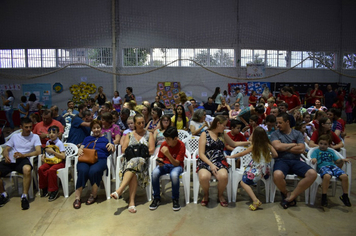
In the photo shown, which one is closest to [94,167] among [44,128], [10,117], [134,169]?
[134,169]

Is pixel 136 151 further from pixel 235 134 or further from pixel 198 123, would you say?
pixel 198 123

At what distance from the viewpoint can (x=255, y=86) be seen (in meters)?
13.2

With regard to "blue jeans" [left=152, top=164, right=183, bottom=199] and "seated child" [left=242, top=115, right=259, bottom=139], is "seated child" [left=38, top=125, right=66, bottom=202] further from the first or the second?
"seated child" [left=242, top=115, right=259, bottom=139]

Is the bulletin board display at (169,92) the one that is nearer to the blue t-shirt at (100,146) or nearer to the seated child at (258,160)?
the blue t-shirt at (100,146)

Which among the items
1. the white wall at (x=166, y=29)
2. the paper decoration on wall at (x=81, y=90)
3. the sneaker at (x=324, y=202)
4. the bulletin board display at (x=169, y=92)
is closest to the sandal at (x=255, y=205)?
the sneaker at (x=324, y=202)

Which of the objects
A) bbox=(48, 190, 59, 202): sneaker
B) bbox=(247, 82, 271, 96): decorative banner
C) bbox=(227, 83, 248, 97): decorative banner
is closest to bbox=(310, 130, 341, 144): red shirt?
bbox=(48, 190, 59, 202): sneaker

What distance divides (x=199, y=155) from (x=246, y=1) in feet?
34.9

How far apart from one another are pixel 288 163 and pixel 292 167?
A: 0.07 meters

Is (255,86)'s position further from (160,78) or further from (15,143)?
(15,143)

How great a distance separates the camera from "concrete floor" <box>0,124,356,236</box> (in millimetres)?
3309

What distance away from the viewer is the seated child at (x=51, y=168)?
4.23m

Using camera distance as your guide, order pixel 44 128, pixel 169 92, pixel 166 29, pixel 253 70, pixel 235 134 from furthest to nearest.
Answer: pixel 253 70, pixel 169 92, pixel 166 29, pixel 44 128, pixel 235 134

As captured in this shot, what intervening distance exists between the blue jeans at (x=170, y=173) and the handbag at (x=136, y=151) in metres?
→ 0.30

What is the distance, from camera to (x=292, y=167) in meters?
3.99
